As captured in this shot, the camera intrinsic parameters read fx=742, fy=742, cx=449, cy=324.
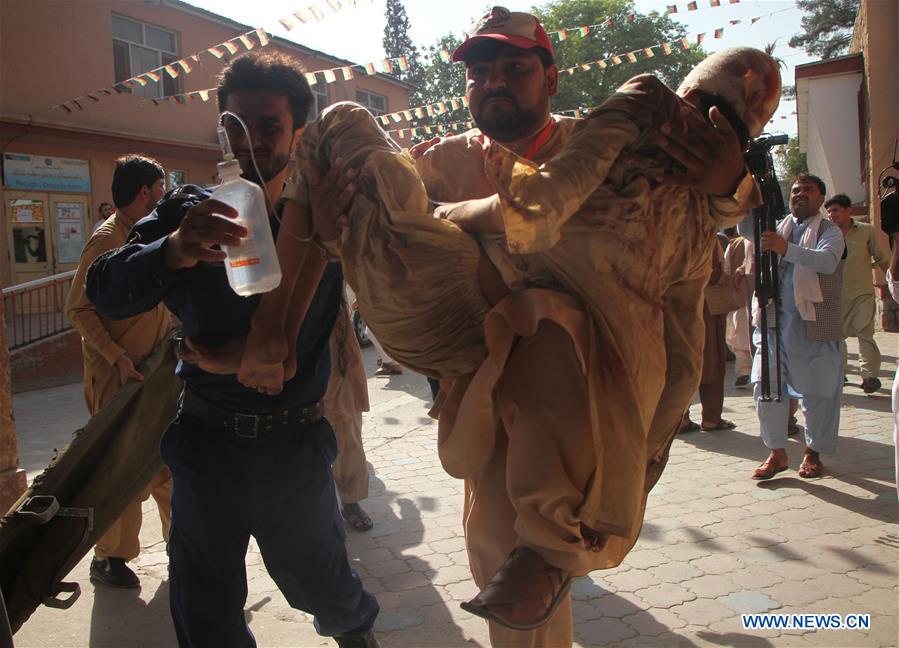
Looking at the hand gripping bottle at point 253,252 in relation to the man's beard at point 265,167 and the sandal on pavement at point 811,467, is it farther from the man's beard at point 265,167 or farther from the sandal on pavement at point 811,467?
the sandal on pavement at point 811,467

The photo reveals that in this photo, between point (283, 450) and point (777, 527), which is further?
point (777, 527)

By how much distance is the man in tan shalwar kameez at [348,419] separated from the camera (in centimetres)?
468

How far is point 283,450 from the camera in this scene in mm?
2389

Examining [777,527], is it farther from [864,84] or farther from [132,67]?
[132,67]

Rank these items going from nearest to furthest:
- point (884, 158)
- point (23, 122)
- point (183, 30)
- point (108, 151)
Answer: point (884, 158), point (23, 122), point (108, 151), point (183, 30)

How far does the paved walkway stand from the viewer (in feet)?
10.8

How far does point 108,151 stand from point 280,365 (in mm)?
16753

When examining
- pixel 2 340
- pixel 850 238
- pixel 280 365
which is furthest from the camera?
pixel 850 238

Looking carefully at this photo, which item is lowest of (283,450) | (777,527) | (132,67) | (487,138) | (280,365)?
(777,527)

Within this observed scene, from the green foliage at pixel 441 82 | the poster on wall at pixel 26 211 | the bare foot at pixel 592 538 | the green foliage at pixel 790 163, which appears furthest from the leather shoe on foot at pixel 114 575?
the green foliage at pixel 790 163

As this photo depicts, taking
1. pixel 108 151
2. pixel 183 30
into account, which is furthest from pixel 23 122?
pixel 183 30

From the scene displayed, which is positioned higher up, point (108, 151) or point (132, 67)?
point (132, 67)

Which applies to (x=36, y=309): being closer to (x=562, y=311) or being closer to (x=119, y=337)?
(x=119, y=337)

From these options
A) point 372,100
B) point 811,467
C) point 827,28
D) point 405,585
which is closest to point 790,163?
point 827,28
